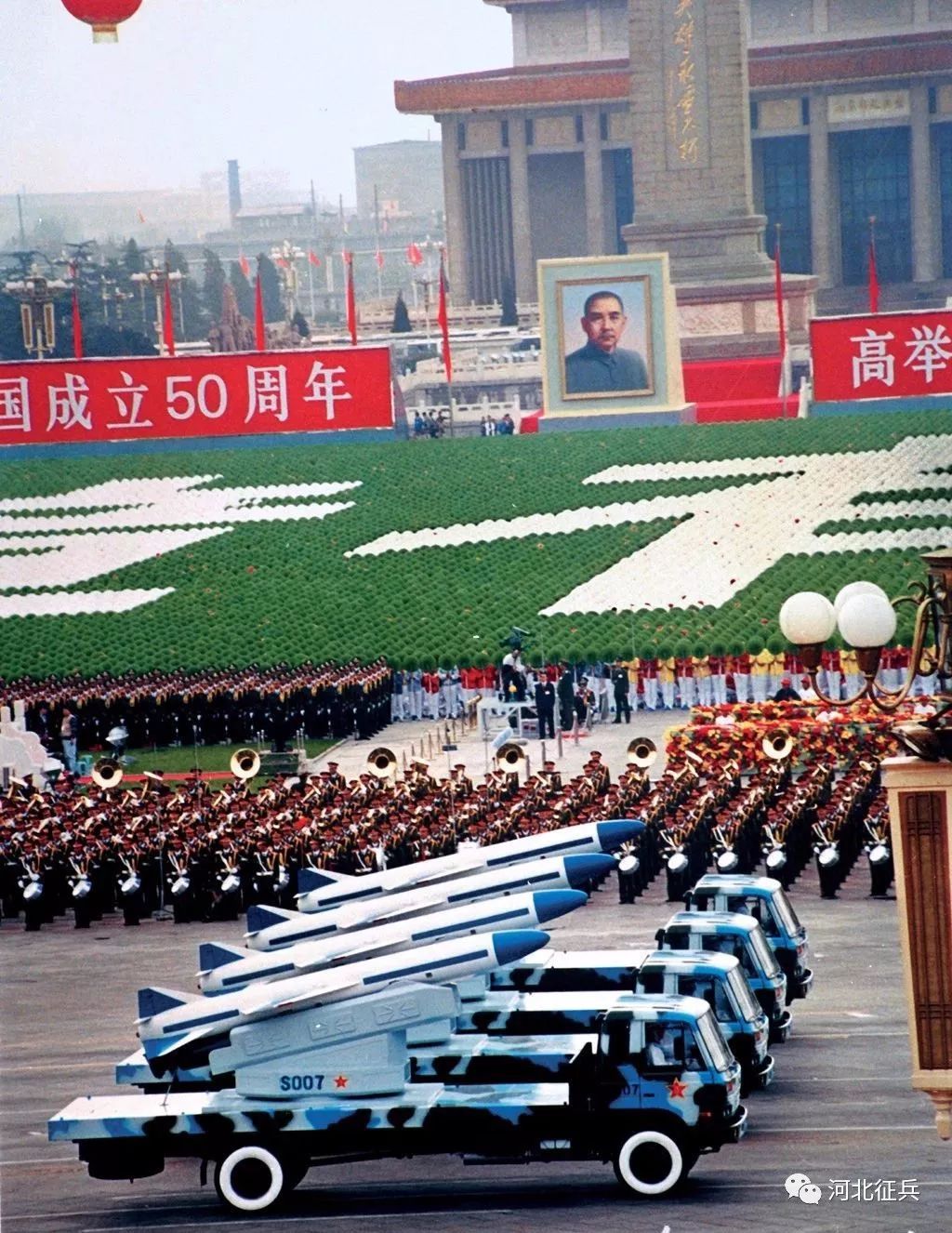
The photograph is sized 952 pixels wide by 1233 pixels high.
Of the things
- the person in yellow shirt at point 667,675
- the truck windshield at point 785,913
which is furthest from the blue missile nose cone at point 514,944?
the person in yellow shirt at point 667,675

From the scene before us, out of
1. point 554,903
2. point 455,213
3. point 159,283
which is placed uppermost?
point 455,213

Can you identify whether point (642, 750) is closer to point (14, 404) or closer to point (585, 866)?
point (585, 866)

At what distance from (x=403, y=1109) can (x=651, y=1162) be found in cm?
137

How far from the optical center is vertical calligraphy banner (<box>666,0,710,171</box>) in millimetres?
67062

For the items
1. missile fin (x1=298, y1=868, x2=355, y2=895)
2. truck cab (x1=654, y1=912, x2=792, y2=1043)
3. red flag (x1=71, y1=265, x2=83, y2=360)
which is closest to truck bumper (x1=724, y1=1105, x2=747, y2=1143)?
truck cab (x1=654, y1=912, x2=792, y2=1043)

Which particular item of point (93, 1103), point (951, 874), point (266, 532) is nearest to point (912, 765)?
point (951, 874)

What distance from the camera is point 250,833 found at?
23.8 meters

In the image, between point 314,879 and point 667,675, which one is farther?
point 667,675

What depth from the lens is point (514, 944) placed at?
49.0 feet

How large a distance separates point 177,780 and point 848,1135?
628 inches

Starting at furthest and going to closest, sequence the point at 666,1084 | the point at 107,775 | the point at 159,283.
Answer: the point at 159,283, the point at 107,775, the point at 666,1084

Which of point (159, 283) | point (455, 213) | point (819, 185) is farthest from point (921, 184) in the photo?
point (159, 283)

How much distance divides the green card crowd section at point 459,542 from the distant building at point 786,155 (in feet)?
96.9

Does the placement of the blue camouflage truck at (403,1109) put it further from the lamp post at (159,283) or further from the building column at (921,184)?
the building column at (921,184)
